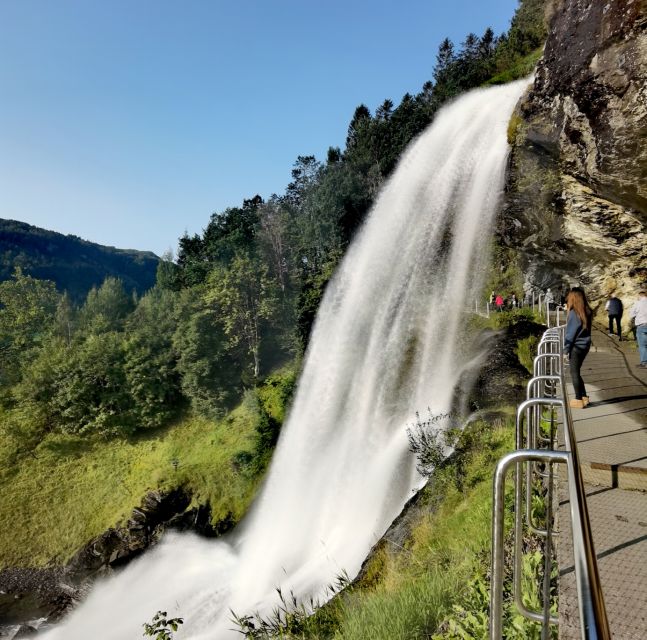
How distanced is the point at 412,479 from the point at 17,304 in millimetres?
41150

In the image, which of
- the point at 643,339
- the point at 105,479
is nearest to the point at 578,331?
the point at 643,339

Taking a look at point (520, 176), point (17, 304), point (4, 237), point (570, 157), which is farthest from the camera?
point (4, 237)

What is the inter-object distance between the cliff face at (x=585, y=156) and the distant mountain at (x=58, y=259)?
140 m

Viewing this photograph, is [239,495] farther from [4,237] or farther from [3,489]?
[4,237]

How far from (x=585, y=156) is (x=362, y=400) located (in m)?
9.79

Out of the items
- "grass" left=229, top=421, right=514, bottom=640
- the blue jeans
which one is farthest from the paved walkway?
the blue jeans

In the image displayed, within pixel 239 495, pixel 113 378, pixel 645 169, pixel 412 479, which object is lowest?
pixel 239 495

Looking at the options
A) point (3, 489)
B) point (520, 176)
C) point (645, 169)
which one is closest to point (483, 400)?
point (645, 169)

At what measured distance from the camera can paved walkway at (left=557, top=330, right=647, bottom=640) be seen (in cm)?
250

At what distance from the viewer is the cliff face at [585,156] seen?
9.67 m

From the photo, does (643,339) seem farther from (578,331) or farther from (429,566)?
(429,566)

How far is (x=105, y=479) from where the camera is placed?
77.6 ft

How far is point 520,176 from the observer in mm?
14633

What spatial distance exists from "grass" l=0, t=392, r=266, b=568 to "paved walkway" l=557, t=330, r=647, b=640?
55.0 feet
